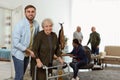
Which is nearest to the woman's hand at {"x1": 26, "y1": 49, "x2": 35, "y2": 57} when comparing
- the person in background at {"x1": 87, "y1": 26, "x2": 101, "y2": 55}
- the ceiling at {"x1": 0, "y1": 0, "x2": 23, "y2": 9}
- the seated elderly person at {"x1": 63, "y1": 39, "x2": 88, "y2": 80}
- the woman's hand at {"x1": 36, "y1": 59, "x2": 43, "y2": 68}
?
the woman's hand at {"x1": 36, "y1": 59, "x2": 43, "y2": 68}

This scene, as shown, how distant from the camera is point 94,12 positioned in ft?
34.8

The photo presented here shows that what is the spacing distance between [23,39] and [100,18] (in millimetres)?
7636

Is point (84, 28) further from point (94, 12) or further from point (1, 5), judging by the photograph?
point (1, 5)

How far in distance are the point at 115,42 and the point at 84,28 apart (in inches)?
58.2

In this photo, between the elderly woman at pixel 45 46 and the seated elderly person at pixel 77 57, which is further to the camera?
the seated elderly person at pixel 77 57

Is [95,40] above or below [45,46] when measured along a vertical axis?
below

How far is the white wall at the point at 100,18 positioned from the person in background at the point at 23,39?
24.5 feet

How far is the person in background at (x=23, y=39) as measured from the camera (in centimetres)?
318

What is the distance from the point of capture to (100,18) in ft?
34.4

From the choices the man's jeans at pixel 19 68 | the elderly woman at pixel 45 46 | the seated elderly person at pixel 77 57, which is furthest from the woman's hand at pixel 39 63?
the seated elderly person at pixel 77 57

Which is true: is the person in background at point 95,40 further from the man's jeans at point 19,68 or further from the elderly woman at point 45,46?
the man's jeans at point 19,68

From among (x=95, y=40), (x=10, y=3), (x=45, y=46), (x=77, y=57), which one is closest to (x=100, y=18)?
(x=95, y=40)

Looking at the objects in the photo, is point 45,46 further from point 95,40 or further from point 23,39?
point 95,40

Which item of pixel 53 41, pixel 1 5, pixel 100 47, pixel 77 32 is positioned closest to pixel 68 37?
pixel 77 32
